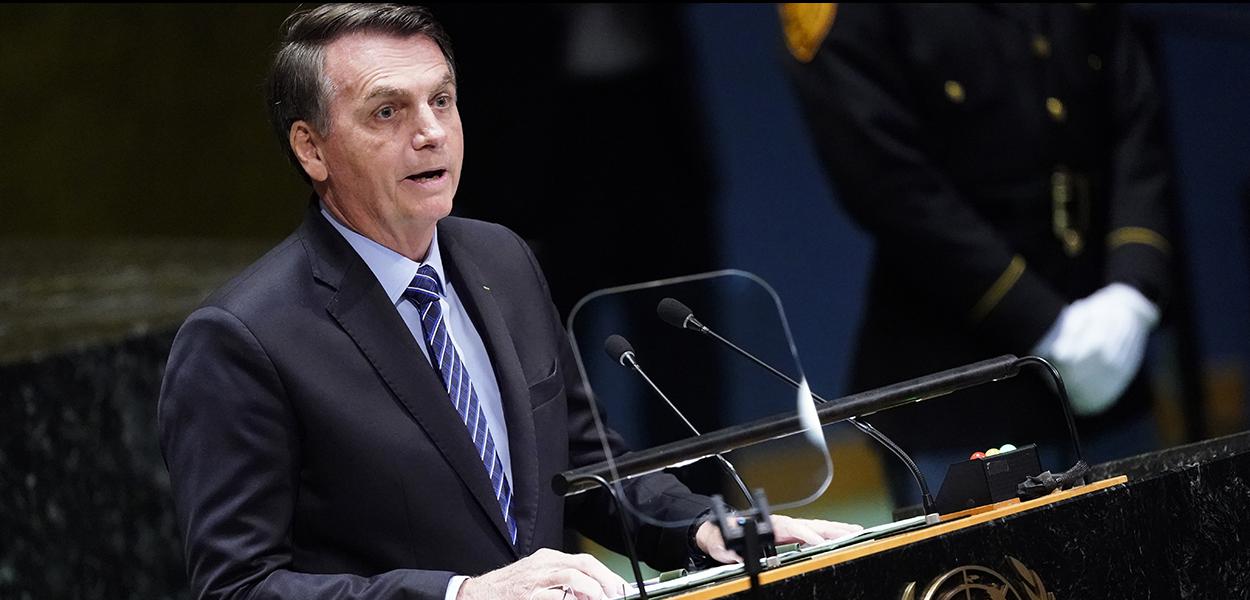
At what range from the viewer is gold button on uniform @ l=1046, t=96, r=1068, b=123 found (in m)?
3.98

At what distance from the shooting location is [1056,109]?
3988mm

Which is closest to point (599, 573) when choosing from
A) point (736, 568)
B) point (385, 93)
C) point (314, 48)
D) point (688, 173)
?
point (736, 568)

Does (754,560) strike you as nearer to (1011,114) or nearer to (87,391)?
(87,391)

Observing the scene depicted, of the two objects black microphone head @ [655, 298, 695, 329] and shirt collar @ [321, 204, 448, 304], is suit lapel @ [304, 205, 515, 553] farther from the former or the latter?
black microphone head @ [655, 298, 695, 329]

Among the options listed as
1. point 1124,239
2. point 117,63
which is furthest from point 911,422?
point 117,63

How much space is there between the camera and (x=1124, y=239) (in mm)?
4059

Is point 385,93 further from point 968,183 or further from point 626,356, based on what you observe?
point 968,183

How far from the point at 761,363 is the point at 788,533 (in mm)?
228

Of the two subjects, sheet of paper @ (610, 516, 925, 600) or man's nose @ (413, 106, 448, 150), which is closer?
sheet of paper @ (610, 516, 925, 600)

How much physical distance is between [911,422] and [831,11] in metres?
1.05

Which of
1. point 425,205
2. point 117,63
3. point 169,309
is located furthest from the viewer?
point 117,63

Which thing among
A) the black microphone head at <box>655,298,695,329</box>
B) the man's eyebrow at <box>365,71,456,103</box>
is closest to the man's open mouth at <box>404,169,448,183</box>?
the man's eyebrow at <box>365,71,456,103</box>

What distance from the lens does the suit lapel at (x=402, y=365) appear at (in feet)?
6.75

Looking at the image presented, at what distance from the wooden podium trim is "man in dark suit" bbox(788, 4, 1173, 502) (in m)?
1.93
